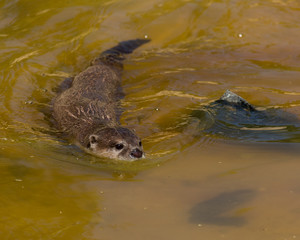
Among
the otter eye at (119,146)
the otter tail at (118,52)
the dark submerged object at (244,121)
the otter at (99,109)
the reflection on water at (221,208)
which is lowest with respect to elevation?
the dark submerged object at (244,121)

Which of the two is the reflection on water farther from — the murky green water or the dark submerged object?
the dark submerged object

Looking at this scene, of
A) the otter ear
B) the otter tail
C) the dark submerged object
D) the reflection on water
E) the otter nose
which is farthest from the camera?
the otter tail

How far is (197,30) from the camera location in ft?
27.9

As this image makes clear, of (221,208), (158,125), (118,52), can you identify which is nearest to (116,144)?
(158,125)

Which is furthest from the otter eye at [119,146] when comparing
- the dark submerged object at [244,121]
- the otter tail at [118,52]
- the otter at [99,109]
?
the otter tail at [118,52]

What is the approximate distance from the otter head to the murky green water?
0.42 ft

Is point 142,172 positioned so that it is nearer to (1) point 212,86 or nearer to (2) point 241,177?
(2) point 241,177

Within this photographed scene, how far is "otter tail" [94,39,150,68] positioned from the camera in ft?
24.9

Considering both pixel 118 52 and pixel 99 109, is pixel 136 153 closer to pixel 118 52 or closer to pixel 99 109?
pixel 99 109

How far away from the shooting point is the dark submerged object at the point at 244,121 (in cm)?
505

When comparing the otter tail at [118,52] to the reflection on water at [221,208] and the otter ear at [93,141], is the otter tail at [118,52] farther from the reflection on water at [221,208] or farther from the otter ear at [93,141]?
the reflection on water at [221,208]

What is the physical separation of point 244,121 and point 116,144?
57.5 inches

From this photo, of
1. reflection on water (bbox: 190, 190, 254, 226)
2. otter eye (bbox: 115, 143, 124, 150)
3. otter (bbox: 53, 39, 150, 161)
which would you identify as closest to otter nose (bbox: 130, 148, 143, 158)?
otter (bbox: 53, 39, 150, 161)

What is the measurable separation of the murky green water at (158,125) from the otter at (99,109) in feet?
0.51
